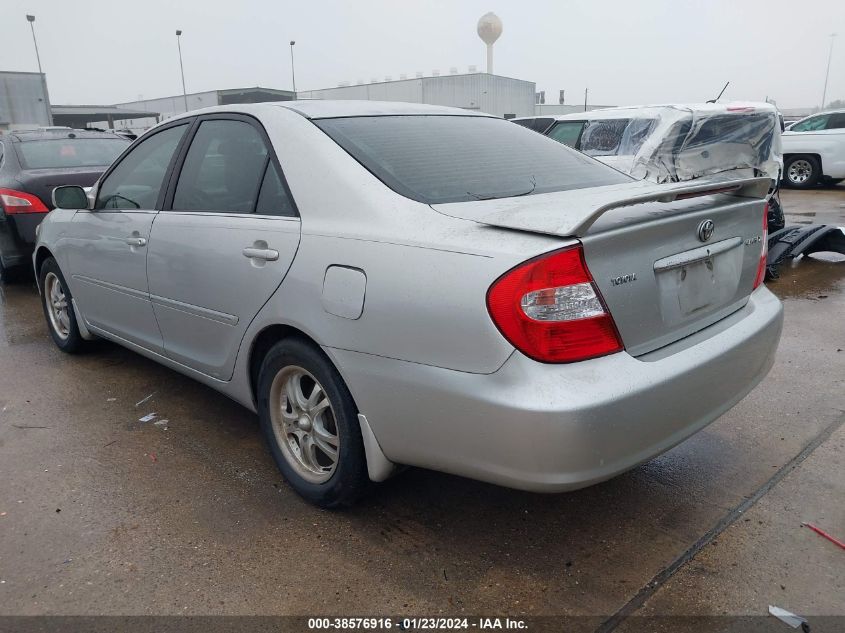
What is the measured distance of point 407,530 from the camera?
2590 mm

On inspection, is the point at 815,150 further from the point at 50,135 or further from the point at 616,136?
the point at 50,135

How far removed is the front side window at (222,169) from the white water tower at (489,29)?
54.7 meters

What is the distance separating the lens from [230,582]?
2303 mm

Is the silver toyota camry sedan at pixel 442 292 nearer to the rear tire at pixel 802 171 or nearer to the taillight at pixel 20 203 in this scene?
the taillight at pixel 20 203

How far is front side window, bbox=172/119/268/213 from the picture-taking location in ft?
9.57

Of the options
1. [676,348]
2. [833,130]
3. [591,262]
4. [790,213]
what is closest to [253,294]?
[591,262]

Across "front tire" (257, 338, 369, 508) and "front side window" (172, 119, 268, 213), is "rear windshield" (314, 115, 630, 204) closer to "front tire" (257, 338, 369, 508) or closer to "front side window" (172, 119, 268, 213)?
"front side window" (172, 119, 268, 213)

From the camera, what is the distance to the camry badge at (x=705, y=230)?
92.4 inches

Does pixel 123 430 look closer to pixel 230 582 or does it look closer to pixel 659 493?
pixel 230 582

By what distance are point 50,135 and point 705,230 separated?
7.59 metres

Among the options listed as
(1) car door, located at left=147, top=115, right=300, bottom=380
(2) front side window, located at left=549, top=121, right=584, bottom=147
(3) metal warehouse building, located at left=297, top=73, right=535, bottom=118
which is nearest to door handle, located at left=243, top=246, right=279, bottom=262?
(1) car door, located at left=147, top=115, right=300, bottom=380

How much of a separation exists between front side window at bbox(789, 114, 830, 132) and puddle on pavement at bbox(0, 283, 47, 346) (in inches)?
580

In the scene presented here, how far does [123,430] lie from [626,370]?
105 inches

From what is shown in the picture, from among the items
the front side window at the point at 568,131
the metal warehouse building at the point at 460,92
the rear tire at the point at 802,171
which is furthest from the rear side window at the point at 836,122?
the metal warehouse building at the point at 460,92
